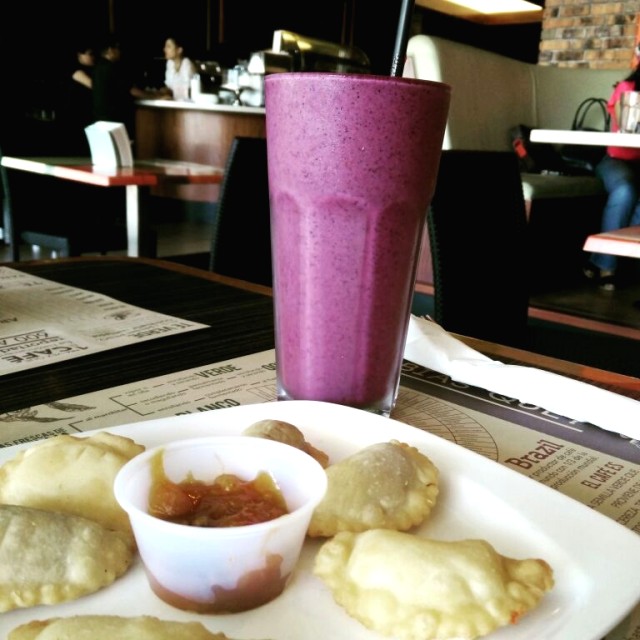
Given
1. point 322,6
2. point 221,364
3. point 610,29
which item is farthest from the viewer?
point 322,6

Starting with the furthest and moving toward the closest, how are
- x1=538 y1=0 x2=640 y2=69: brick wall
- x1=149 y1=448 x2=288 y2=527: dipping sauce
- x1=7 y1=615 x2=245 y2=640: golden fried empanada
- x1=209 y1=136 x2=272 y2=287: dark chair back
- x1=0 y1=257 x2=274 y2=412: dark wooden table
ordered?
x1=538 y1=0 x2=640 y2=69: brick wall → x1=209 y1=136 x2=272 y2=287: dark chair back → x1=0 y1=257 x2=274 y2=412: dark wooden table → x1=149 y1=448 x2=288 y2=527: dipping sauce → x1=7 y1=615 x2=245 y2=640: golden fried empanada

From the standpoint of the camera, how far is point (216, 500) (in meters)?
0.49

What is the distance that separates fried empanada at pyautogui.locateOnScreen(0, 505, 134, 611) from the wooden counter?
16.7 ft

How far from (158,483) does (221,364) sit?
0.41 metres

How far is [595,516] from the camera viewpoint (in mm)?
484

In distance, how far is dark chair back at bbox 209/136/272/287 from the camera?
1742mm

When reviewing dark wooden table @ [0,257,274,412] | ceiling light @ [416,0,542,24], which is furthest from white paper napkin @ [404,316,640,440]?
ceiling light @ [416,0,542,24]

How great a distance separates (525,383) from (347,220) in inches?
11.6

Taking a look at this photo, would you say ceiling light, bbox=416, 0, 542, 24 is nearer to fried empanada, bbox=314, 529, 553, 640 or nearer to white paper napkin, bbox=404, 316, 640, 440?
white paper napkin, bbox=404, 316, 640, 440

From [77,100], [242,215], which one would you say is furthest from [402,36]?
[77,100]

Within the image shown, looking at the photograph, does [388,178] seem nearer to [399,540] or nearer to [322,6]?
[399,540]

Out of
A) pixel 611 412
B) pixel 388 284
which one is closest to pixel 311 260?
pixel 388 284

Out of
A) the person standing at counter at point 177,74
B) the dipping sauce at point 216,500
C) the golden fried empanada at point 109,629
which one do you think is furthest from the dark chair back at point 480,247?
the person standing at counter at point 177,74

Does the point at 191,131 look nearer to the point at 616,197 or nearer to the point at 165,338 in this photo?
the point at 616,197
